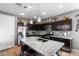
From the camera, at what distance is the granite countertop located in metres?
1.55

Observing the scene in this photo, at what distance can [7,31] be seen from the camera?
5.21 feet

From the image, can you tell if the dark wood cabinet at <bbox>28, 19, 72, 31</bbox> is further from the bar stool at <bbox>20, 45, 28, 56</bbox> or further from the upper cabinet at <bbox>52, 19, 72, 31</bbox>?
the bar stool at <bbox>20, 45, 28, 56</bbox>

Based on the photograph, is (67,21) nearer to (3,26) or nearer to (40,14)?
(40,14)

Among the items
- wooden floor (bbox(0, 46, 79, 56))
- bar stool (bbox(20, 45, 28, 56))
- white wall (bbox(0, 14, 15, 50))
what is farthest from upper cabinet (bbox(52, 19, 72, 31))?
white wall (bbox(0, 14, 15, 50))

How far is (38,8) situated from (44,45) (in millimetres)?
705

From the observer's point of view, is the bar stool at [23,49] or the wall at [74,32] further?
the bar stool at [23,49]

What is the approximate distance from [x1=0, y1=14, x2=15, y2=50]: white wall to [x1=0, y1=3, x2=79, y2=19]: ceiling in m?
0.15

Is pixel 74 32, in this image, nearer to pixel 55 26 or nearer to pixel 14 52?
pixel 55 26

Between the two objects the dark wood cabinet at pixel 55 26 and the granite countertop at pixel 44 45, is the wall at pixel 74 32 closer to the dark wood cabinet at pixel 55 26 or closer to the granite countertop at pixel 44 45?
the dark wood cabinet at pixel 55 26

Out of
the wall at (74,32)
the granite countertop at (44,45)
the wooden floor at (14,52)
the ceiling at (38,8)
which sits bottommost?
the wooden floor at (14,52)

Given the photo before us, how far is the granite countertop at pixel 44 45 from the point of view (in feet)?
5.07

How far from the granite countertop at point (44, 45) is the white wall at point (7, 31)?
0.77 feet

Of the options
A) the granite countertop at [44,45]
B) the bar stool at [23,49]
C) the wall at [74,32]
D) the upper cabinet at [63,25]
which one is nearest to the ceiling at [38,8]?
the wall at [74,32]

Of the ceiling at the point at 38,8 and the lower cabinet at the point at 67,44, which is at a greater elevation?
the ceiling at the point at 38,8
